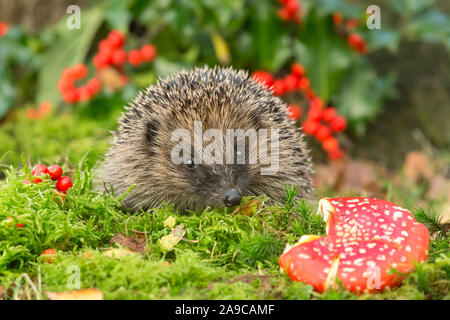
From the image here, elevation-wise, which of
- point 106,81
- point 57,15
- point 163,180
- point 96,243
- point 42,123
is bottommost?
point 96,243

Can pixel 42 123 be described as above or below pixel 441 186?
above

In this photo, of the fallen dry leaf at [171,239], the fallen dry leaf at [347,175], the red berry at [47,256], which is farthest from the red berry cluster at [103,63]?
the red berry at [47,256]

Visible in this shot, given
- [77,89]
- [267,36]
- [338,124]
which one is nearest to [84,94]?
[77,89]

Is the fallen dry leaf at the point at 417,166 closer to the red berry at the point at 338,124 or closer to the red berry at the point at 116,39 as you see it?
the red berry at the point at 338,124

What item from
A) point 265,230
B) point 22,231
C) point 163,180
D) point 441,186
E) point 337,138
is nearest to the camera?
point 22,231

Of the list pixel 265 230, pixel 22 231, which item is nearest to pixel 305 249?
pixel 265 230

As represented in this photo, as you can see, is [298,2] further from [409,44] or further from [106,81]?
[106,81]
